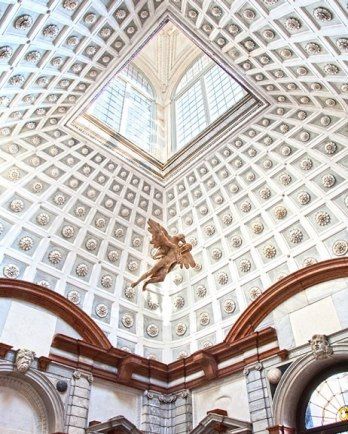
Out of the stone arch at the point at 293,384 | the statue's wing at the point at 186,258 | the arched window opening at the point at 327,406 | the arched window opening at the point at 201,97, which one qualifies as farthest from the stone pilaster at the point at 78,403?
the arched window opening at the point at 201,97

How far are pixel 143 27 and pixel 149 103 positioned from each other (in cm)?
857

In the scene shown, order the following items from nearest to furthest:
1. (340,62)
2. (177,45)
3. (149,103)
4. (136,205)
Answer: (340,62), (136,205), (149,103), (177,45)

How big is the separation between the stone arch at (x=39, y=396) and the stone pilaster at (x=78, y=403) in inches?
11.4

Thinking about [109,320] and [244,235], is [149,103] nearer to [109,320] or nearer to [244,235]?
[244,235]

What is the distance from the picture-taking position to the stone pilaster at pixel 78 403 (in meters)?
12.6

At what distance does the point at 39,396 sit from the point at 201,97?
51.1 ft

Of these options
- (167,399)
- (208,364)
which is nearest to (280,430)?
(208,364)

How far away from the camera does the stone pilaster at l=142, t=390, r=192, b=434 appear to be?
1437 cm

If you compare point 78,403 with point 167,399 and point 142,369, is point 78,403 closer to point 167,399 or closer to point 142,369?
point 142,369

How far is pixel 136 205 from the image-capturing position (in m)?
18.6

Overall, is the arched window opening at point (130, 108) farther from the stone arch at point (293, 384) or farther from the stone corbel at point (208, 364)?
the stone arch at point (293, 384)

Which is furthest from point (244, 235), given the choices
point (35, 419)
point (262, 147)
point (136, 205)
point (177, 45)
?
point (177, 45)

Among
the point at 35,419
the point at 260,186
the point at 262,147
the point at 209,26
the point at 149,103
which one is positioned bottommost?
the point at 35,419

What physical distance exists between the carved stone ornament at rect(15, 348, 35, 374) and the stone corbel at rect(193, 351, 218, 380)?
18.4 feet
